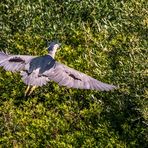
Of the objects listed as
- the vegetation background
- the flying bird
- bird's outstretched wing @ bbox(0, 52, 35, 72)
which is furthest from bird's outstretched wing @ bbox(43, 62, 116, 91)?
the vegetation background

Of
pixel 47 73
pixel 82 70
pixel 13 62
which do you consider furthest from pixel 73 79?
pixel 82 70

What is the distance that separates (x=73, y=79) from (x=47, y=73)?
46cm

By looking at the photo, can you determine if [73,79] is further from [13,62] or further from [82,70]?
[82,70]

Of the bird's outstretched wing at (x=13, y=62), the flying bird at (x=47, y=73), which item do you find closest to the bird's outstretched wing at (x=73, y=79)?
the flying bird at (x=47, y=73)

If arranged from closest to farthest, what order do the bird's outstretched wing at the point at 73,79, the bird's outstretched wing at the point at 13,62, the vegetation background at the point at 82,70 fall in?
the bird's outstretched wing at the point at 73,79 → the bird's outstretched wing at the point at 13,62 → the vegetation background at the point at 82,70

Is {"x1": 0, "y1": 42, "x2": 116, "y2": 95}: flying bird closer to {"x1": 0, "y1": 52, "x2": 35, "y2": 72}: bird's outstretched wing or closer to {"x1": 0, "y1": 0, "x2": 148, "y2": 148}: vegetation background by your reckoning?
{"x1": 0, "y1": 52, "x2": 35, "y2": 72}: bird's outstretched wing

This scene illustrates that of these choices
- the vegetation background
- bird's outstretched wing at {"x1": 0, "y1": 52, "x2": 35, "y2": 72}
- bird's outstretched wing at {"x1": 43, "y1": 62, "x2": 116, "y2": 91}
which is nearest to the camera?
bird's outstretched wing at {"x1": 43, "y1": 62, "x2": 116, "y2": 91}

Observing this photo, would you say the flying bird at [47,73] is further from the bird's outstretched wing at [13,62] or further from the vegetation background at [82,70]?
the vegetation background at [82,70]

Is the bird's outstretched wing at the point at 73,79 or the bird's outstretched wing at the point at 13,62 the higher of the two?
the bird's outstretched wing at the point at 13,62

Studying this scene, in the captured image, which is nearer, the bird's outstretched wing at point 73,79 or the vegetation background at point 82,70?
the bird's outstretched wing at point 73,79

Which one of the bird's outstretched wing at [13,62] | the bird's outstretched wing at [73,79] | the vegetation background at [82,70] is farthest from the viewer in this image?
the vegetation background at [82,70]

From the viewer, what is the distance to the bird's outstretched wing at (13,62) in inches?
348

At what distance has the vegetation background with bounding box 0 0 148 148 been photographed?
10.2 metres

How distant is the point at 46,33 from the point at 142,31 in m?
2.17
